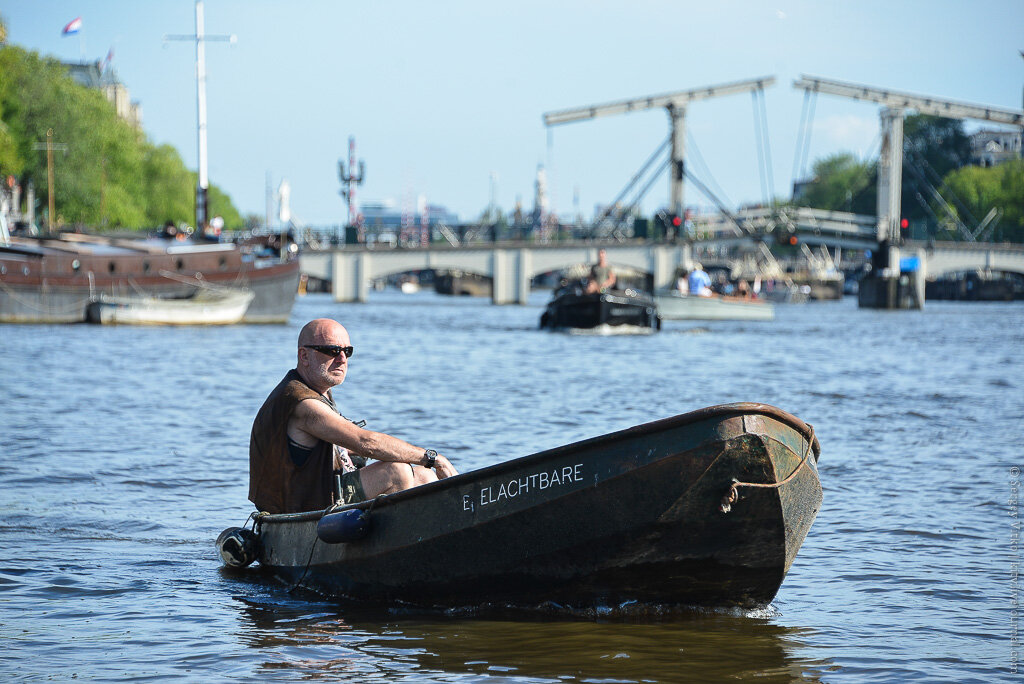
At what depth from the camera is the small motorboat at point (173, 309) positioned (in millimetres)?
41156

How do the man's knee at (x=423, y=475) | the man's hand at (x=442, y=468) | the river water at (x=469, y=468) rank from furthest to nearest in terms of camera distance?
the man's knee at (x=423, y=475), the man's hand at (x=442, y=468), the river water at (x=469, y=468)

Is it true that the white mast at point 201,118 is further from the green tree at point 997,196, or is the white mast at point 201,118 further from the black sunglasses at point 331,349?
the green tree at point 997,196

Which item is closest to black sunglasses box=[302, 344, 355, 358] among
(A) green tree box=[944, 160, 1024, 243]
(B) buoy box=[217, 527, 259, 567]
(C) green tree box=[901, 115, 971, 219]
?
(B) buoy box=[217, 527, 259, 567]

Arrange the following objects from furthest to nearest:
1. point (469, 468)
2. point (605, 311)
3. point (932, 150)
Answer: point (932, 150)
point (605, 311)
point (469, 468)

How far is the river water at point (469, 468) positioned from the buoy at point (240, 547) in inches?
6.5

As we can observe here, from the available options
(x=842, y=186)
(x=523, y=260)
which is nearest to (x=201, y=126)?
(x=523, y=260)

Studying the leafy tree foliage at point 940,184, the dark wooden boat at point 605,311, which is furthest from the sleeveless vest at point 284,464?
the leafy tree foliage at point 940,184

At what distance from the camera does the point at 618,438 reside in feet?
21.4

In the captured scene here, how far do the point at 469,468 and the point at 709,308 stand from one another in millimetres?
38041

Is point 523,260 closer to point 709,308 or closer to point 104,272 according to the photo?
point 709,308

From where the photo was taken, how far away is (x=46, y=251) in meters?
40.7

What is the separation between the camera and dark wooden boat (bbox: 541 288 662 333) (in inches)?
1510

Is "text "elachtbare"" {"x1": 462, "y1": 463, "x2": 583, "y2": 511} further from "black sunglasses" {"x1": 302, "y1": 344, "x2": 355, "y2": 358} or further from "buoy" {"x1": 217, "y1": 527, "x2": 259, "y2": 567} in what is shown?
"buoy" {"x1": 217, "y1": 527, "x2": 259, "y2": 567}

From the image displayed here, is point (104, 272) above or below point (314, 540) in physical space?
above
